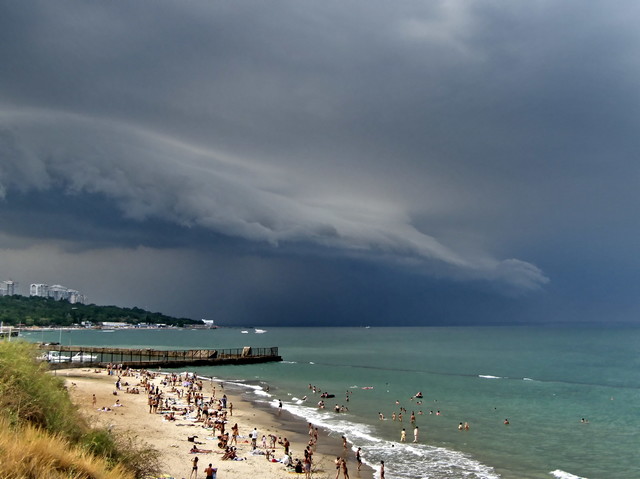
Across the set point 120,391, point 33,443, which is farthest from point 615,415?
point 33,443

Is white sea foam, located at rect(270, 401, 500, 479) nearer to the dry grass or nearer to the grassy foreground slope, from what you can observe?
the grassy foreground slope

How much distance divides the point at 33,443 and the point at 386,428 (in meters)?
34.4

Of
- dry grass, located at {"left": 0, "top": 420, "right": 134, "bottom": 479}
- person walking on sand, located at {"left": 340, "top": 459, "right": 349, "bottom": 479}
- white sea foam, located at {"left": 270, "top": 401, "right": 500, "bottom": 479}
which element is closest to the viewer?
dry grass, located at {"left": 0, "top": 420, "right": 134, "bottom": 479}

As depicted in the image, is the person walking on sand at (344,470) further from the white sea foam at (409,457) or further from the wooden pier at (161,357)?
the wooden pier at (161,357)

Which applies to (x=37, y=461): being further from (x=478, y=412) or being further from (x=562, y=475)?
(x=478, y=412)

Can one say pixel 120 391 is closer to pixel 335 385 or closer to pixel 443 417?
pixel 335 385

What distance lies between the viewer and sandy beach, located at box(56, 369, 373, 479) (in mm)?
25936

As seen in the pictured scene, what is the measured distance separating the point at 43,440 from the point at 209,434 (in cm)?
2653

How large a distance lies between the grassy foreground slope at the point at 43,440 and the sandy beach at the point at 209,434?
21.3 ft

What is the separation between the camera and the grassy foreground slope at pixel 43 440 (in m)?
8.62

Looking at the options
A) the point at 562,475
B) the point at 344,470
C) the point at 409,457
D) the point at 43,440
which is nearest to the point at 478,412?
the point at 409,457

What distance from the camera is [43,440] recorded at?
9.62 metres

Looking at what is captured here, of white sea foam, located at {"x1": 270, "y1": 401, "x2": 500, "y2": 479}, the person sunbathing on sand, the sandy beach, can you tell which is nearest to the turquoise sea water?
white sea foam, located at {"x1": 270, "y1": 401, "x2": 500, "y2": 479}

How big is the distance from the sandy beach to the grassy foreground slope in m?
6.51
